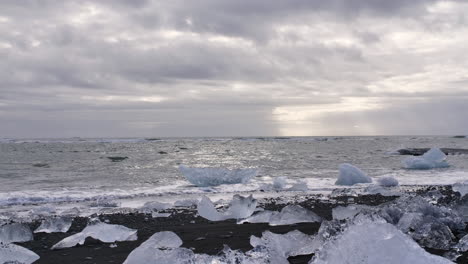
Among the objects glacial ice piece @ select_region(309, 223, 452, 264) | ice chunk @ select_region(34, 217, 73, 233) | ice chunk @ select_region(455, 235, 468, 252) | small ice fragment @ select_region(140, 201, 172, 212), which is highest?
glacial ice piece @ select_region(309, 223, 452, 264)

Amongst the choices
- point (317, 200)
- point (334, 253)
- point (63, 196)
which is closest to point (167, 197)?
point (63, 196)

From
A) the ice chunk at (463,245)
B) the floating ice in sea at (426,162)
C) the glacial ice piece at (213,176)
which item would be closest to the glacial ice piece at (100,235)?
the ice chunk at (463,245)

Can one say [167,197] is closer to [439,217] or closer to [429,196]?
[429,196]

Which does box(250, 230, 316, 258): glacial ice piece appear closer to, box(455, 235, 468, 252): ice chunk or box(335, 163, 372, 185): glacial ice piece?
box(455, 235, 468, 252): ice chunk

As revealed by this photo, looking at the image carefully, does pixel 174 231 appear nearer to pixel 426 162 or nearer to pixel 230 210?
pixel 230 210

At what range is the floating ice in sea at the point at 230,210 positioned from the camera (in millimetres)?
6418

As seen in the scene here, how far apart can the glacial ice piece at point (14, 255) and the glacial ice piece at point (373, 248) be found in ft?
9.13

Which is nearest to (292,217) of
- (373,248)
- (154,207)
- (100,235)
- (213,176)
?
(100,235)

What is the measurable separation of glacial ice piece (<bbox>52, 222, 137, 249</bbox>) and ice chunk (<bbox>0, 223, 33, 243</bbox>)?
66 cm

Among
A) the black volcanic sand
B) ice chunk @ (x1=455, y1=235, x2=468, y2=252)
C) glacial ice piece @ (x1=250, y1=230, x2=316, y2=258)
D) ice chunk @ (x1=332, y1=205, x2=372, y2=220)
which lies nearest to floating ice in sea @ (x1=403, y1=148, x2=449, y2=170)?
the black volcanic sand

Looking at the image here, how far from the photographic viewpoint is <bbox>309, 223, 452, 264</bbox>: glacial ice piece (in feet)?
9.57

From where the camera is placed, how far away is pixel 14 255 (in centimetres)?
408

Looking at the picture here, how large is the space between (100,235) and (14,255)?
1.08m

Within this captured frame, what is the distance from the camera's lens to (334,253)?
10.0ft
